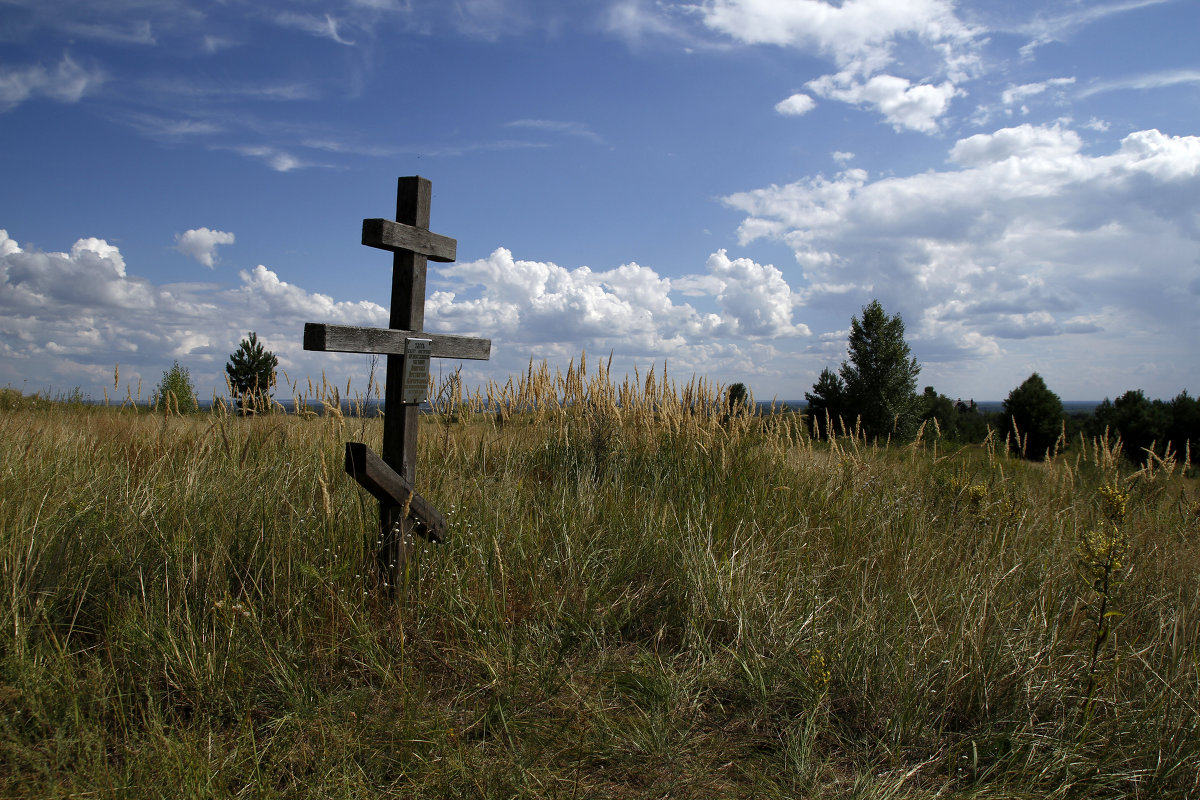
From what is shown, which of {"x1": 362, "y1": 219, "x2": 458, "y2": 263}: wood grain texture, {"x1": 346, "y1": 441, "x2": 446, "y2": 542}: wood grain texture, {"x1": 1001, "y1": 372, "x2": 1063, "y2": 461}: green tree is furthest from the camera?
{"x1": 1001, "y1": 372, "x2": 1063, "y2": 461}: green tree

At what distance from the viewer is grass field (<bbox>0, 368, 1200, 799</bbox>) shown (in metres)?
2.08

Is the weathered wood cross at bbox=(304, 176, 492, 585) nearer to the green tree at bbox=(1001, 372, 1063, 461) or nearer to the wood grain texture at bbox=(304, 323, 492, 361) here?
the wood grain texture at bbox=(304, 323, 492, 361)

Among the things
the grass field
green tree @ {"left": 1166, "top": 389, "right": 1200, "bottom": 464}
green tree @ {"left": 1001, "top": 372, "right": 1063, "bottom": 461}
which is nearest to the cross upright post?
the grass field

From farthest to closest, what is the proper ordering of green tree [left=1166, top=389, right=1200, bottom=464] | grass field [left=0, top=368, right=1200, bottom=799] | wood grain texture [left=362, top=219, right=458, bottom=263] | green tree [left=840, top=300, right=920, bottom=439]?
1. green tree [left=840, top=300, right=920, bottom=439]
2. green tree [left=1166, top=389, right=1200, bottom=464]
3. wood grain texture [left=362, top=219, right=458, bottom=263]
4. grass field [left=0, top=368, right=1200, bottom=799]

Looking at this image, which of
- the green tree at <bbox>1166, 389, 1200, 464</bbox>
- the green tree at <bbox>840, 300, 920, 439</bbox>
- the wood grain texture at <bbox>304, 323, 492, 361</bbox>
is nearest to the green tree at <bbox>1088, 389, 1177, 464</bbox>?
the green tree at <bbox>1166, 389, 1200, 464</bbox>

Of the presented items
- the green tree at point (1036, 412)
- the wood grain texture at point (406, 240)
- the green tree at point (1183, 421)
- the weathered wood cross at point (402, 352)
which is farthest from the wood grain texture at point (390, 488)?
the green tree at point (1183, 421)

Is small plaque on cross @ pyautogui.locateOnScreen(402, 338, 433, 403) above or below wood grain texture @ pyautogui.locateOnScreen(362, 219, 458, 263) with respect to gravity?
below

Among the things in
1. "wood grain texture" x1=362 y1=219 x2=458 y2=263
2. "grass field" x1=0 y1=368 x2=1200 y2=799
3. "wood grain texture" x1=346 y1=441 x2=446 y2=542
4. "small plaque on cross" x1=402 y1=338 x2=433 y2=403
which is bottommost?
"grass field" x1=0 y1=368 x2=1200 y2=799

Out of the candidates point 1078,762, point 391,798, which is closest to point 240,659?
point 391,798

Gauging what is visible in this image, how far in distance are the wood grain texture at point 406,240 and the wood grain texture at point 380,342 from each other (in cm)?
44

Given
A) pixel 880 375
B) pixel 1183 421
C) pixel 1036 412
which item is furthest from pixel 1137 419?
pixel 880 375

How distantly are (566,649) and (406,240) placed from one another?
85.9 inches

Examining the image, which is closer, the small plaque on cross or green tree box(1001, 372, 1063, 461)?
the small plaque on cross

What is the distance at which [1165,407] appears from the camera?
81.0 feet
